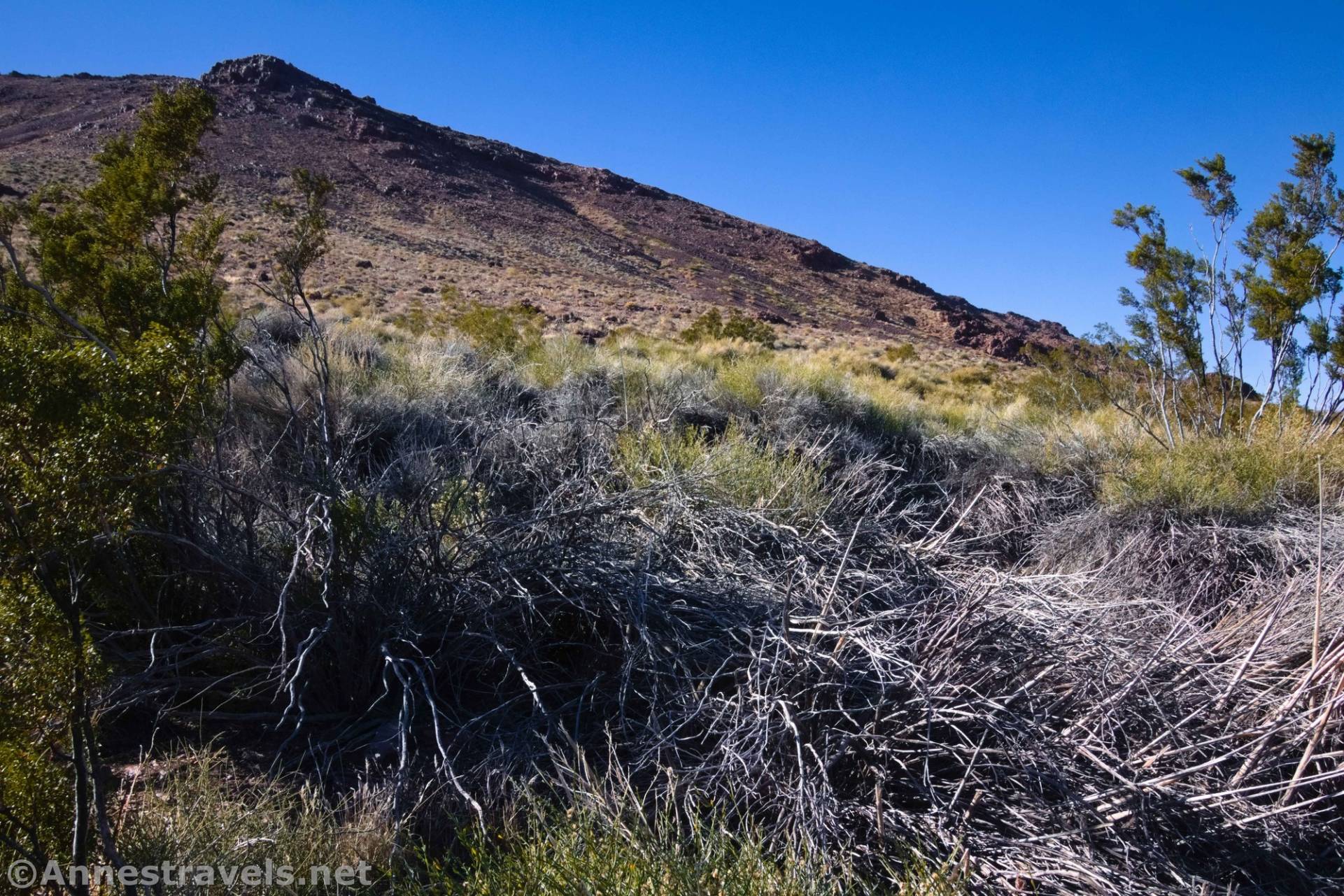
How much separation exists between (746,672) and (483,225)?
42714 millimetres

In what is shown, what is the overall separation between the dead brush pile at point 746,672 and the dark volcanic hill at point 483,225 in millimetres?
14205

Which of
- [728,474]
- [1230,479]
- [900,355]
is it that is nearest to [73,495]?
[728,474]

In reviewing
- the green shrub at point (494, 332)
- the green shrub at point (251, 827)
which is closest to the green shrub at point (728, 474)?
the green shrub at point (251, 827)

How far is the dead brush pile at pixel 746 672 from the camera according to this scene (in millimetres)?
2471

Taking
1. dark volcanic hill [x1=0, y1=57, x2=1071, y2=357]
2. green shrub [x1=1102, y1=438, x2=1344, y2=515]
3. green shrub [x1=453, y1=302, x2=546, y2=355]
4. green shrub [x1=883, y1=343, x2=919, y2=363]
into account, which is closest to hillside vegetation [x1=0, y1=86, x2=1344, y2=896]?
green shrub [x1=1102, y1=438, x2=1344, y2=515]

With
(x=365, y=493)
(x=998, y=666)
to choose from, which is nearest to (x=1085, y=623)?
(x=998, y=666)

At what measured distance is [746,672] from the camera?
10.5ft

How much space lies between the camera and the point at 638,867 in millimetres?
2031

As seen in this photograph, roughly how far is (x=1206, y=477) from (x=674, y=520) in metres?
4.85

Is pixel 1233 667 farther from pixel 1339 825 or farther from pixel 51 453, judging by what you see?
pixel 51 453

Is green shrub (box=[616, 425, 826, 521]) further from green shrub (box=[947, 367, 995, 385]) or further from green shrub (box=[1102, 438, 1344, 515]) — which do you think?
green shrub (box=[947, 367, 995, 385])

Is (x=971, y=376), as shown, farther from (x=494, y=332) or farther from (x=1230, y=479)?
(x=1230, y=479)

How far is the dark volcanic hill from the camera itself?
93.9ft

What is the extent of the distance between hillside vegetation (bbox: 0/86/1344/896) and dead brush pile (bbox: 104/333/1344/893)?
2cm
